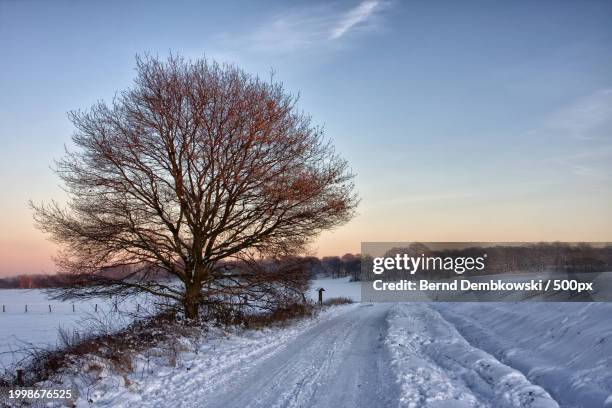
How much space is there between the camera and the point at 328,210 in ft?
55.6

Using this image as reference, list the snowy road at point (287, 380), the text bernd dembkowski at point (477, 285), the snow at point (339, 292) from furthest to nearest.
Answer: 1. the snow at point (339, 292)
2. the text bernd dembkowski at point (477, 285)
3. the snowy road at point (287, 380)

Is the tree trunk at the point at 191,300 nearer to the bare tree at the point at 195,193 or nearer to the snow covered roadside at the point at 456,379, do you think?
the bare tree at the point at 195,193

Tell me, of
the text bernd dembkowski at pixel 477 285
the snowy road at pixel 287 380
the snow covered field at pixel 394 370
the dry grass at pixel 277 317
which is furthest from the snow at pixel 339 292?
the snowy road at pixel 287 380

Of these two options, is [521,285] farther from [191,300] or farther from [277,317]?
[191,300]

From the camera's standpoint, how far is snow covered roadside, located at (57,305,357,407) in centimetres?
780

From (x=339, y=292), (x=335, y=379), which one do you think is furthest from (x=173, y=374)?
(x=339, y=292)

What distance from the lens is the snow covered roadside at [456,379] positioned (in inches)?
275

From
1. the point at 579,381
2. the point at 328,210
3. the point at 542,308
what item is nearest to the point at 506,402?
the point at 579,381

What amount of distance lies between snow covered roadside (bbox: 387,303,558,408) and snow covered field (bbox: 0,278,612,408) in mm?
20

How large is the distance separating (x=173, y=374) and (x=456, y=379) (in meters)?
5.63

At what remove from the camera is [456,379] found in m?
8.59

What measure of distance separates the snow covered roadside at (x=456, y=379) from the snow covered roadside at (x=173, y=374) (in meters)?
3.42

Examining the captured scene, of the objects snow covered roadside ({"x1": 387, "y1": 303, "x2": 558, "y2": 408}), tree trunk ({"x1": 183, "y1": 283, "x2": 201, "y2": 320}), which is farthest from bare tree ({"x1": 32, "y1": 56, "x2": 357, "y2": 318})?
snow covered roadside ({"x1": 387, "y1": 303, "x2": 558, "y2": 408})

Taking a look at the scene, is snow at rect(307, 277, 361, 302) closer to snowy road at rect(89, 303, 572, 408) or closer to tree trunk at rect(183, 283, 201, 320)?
tree trunk at rect(183, 283, 201, 320)
